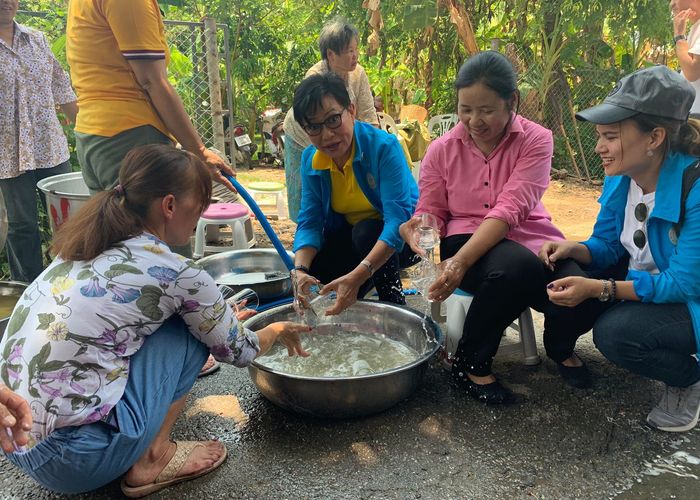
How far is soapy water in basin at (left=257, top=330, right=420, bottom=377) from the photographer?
7.97 ft

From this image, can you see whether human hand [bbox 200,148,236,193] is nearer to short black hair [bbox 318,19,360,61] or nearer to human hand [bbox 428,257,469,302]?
human hand [bbox 428,257,469,302]

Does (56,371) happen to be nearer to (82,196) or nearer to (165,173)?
(165,173)

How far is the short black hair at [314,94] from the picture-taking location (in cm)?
228

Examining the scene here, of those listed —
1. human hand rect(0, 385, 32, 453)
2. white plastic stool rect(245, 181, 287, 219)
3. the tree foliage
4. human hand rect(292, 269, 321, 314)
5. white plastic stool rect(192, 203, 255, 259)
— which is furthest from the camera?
the tree foliage

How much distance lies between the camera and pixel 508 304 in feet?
7.34

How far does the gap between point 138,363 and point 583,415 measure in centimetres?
169

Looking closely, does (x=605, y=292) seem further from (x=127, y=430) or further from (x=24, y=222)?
(x=24, y=222)

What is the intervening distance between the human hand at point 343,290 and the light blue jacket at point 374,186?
0.24 meters

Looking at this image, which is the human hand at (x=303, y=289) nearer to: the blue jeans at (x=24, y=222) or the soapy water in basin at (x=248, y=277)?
the soapy water in basin at (x=248, y=277)

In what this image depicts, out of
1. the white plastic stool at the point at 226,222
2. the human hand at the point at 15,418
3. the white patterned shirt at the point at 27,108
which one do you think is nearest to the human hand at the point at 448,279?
the human hand at the point at 15,418

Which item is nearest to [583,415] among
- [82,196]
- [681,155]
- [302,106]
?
[681,155]

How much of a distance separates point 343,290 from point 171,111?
3.47 ft

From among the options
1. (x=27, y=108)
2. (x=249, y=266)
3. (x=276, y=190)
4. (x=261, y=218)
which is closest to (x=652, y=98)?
(x=261, y=218)

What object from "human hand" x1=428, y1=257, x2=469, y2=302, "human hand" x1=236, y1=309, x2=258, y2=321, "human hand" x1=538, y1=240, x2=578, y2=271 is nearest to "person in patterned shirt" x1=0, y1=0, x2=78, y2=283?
"human hand" x1=236, y1=309, x2=258, y2=321
